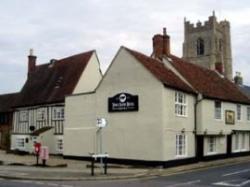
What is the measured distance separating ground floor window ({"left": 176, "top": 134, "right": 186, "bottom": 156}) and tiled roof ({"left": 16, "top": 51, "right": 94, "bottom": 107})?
12.3 metres

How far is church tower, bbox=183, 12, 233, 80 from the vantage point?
96.0 m

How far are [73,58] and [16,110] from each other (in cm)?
805

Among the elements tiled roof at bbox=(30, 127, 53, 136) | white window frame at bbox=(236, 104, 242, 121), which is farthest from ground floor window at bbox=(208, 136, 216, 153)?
tiled roof at bbox=(30, 127, 53, 136)

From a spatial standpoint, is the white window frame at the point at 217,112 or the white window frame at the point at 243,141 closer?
the white window frame at the point at 217,112

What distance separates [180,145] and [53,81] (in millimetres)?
17199

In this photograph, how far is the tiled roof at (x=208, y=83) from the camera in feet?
108

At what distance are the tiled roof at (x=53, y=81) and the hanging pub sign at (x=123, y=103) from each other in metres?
8.87

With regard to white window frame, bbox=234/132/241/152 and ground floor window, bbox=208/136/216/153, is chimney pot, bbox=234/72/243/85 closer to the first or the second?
white window frame, bbox=234/132/241/152

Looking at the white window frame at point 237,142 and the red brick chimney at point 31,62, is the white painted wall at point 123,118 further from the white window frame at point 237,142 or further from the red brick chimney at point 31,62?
the red brick chimney at point 31,62

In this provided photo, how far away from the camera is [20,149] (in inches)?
1686

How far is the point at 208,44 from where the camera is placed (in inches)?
3807

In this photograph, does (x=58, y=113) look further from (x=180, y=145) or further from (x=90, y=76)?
(x=180, y=145)

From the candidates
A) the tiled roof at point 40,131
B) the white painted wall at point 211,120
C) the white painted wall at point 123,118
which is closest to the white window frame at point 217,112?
the white painted wall at point 211,120

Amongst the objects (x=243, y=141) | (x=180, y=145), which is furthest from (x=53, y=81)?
(x=243, y=141)
